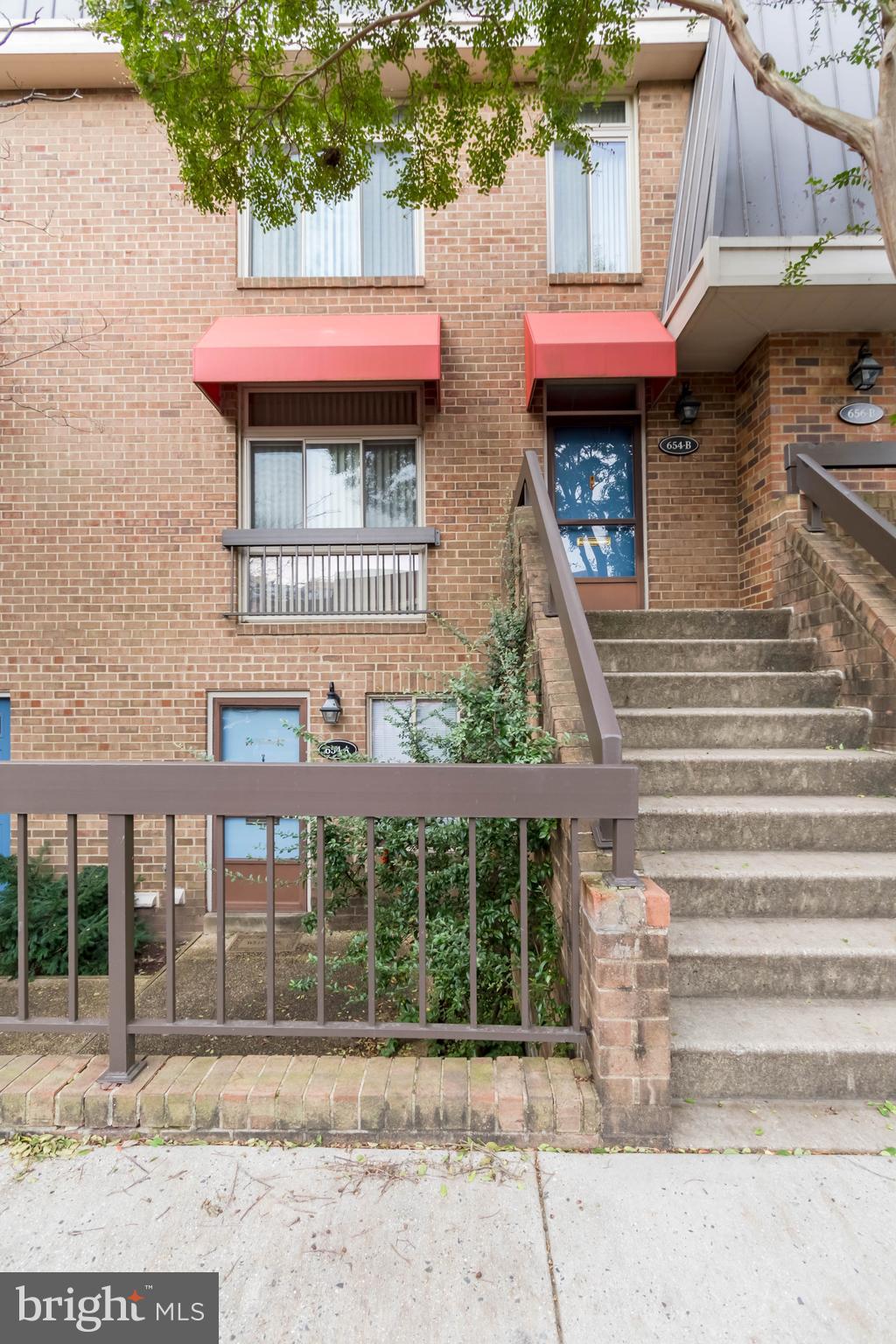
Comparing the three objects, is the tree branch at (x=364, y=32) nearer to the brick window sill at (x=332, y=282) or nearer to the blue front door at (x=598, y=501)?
the brick window sill at (x=332, y=282)

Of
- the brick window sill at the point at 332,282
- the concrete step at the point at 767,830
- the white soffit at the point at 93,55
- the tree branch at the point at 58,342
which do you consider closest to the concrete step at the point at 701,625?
the concrete step at the point at 767,830

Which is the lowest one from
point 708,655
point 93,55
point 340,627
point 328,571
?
point 708,655

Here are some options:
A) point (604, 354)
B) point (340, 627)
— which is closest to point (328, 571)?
point (340, 627)

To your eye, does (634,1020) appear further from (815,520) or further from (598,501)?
(598,501)

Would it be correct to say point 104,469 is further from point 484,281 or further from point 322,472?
point 484,281

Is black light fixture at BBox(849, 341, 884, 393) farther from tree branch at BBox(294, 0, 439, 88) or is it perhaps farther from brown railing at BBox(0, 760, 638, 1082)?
brown railing at BBox(0, 760, 638, 1082)

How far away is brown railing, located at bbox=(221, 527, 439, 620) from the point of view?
16.8ft

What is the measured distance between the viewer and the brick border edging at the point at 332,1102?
6.11 ft

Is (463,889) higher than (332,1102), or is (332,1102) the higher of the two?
(463,889)

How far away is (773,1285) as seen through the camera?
4.72 ft

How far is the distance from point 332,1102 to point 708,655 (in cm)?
309

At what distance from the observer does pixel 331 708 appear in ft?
16.1

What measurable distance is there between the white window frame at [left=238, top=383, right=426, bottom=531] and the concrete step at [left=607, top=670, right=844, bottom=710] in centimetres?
258

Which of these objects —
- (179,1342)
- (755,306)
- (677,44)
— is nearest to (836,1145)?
(179,1342)
